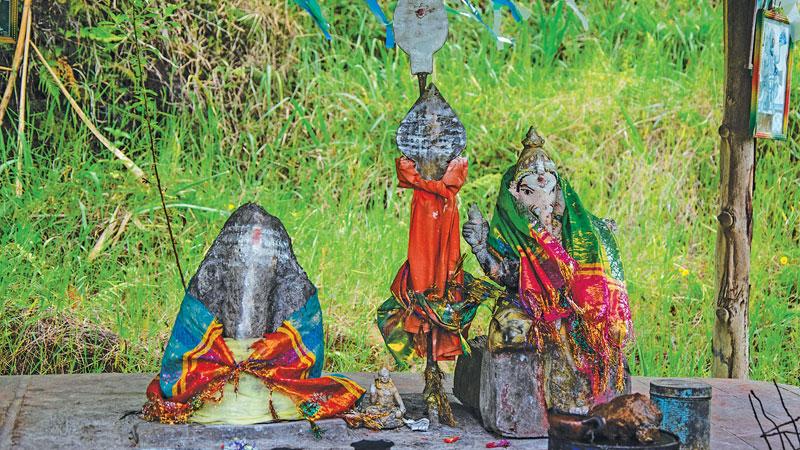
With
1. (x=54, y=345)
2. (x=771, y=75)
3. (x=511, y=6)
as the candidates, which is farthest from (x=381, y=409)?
(x=771, y=75)

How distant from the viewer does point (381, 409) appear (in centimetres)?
507

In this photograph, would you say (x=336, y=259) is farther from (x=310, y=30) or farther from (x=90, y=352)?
(x=310, y=30)

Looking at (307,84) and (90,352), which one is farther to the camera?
(307,84)

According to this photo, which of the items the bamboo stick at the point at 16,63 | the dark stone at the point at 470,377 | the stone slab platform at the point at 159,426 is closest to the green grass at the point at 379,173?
the bamboo stick at the point at 16,63

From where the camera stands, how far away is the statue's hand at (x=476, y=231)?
5.16m

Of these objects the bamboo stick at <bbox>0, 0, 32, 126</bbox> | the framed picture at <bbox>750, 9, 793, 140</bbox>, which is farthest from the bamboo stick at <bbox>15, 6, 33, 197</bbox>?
the framed picture at <bbox>750, 9, 793, 140</bbox>

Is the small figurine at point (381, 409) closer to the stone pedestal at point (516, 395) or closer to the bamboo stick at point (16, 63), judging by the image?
the stone pedestal at point (516, 395)

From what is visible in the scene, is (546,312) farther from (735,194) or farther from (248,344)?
(735,194)

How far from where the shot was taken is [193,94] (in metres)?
8.83

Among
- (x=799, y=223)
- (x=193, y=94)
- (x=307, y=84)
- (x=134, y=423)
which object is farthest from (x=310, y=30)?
(x=134, y=423)

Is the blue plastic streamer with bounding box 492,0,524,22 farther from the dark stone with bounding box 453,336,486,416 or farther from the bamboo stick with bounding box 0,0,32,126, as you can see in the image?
the bamboo stick with bounding box 0,0,32,126

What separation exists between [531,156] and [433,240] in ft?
2.05

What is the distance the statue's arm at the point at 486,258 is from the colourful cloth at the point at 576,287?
→ 0.05 m

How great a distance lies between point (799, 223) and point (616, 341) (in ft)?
13.5
